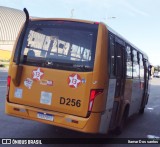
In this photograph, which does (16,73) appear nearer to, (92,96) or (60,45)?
(60,45)

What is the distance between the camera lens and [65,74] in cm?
675

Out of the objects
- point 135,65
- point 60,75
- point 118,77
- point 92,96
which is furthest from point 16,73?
point 135,65

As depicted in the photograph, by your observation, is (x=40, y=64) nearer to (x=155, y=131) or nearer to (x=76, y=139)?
(x=76, y=139)

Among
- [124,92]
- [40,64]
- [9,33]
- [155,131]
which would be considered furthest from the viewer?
[9,33]

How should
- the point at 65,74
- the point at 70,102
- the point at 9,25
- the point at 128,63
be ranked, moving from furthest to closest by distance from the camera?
the point at 9,25
the point at 128,63
the point at 65,74
the point at 70,102

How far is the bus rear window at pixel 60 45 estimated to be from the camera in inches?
267

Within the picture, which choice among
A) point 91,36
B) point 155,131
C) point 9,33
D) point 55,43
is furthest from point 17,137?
point 9,33

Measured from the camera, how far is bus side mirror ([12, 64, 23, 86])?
7.10 m

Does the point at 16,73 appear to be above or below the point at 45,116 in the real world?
above

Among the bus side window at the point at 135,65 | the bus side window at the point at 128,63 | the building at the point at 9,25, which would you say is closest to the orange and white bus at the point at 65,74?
the bus side window at the point at 128,63

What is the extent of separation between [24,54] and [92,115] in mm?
1991

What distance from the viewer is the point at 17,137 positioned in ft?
24.6

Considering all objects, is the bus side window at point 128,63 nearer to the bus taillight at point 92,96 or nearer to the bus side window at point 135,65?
the bus side window at point 135,65

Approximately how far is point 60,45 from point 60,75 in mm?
704
